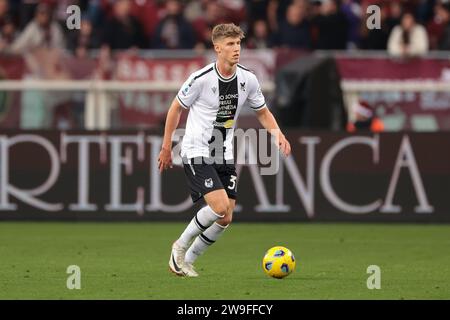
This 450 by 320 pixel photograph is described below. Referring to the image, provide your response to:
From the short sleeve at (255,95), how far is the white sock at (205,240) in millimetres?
1242

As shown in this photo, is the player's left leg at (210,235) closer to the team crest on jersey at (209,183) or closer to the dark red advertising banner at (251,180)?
the team crest on jersey at (209,183)

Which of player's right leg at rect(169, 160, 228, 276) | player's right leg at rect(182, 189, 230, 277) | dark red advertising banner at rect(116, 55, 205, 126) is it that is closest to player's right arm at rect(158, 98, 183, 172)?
player's right leg at rect(169, 160, 228, 276)

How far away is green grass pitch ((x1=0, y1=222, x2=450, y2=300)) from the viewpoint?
10508 millimetres

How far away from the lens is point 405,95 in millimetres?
20484

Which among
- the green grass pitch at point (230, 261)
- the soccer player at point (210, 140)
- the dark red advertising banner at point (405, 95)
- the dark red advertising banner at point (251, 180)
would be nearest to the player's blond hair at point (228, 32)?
the soccer player at point (210, 140)

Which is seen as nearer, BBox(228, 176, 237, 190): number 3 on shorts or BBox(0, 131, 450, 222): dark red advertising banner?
BBox(228, 176, 237, 190): number 3 on shorts

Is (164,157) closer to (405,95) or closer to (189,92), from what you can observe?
(189,92)

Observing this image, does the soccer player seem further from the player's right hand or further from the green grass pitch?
the green grass pitch

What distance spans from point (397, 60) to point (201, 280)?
10.5 metres

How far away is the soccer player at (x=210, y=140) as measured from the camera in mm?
11594

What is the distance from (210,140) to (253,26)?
35.1 ft

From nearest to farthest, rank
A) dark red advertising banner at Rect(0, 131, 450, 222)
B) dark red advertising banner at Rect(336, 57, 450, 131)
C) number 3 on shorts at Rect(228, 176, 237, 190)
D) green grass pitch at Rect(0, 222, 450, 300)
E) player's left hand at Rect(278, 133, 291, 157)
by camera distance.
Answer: green grass pitch at Rect(0, 222, 450, 300) → player's left hand at Rect(278, 133, 291, 157) → number 3 on shorts at Rect(228, 176, 237, 190) → dark red advertising banner at Rect(0, 131, 450, 222) → dark red advertising banner at Rect(336, 57, 450, 131)

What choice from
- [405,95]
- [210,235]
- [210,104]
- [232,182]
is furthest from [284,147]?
[405,95]

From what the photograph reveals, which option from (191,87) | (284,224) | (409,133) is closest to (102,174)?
(284,224)
